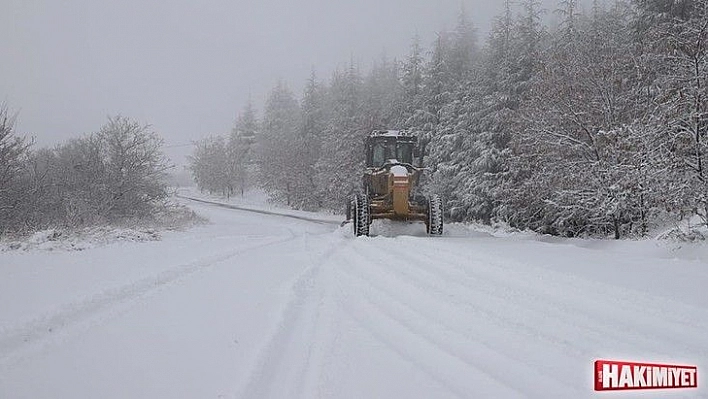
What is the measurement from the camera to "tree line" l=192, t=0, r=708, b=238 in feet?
32.4

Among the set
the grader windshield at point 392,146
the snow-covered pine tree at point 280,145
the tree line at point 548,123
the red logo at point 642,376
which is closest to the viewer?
the red logo at point 642,376

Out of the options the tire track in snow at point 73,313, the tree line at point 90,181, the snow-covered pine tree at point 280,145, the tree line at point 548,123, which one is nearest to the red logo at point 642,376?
the tire track in snow at point 73,313

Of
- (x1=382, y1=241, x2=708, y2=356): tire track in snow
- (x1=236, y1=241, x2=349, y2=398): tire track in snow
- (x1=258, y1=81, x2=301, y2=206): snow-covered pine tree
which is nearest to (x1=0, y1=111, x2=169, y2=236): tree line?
(x1=236, y1=241, x2=349, y2=398): tire track in snow

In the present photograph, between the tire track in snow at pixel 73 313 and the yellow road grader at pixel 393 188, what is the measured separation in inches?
293

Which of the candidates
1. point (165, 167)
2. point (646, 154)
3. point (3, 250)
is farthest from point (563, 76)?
point (165, 167)

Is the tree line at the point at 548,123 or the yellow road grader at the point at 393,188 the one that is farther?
the yellow road grader at the point at 393,188

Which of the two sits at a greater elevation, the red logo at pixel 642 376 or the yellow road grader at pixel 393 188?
the yellow road grader at pixel 393 188

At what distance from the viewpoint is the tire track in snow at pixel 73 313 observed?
3770 mm

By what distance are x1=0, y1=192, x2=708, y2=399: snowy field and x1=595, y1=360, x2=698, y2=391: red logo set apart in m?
0.06

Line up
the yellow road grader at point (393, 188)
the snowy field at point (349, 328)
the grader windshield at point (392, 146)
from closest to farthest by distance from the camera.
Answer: the snowy field at point (349, 328) → the yellow road grader at point (393, 188) → the grader windshield at point (392, 146)

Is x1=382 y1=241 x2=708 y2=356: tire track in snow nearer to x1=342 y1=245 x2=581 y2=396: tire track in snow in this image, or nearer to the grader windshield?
x1=342 y1=245 x2=581 y2=396: tire track in snow

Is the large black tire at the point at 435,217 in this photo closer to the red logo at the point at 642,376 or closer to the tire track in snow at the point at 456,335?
the tire track in snow at the point at 456,335

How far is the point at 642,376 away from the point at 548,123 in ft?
39.6

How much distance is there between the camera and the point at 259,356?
3.53m
